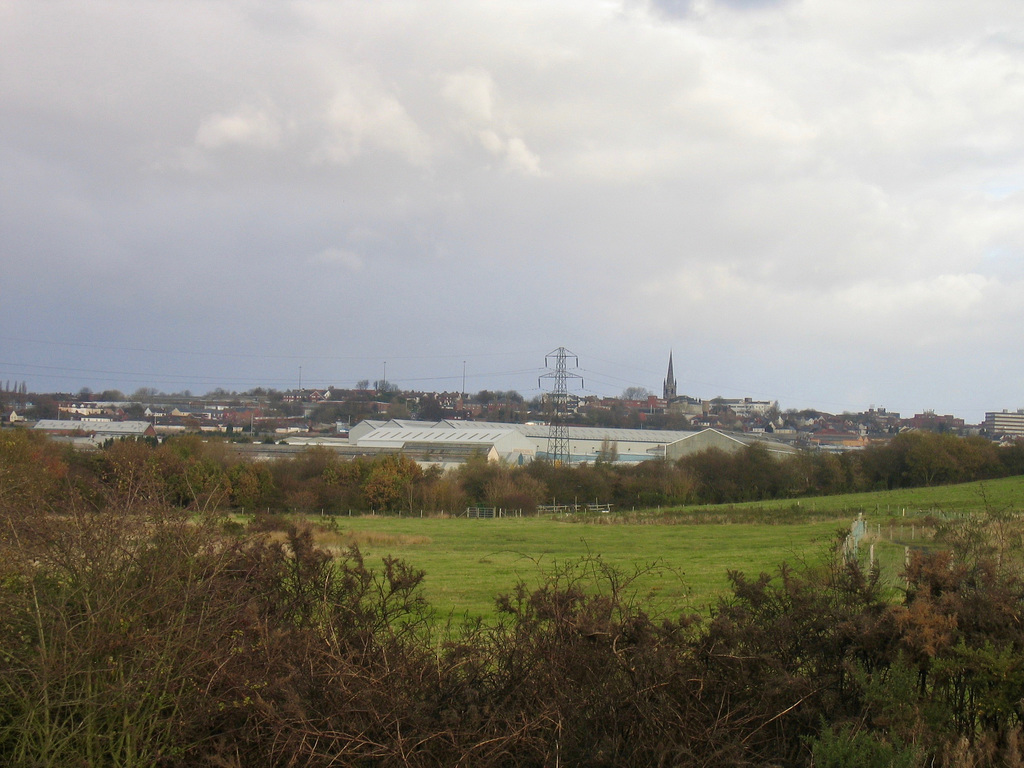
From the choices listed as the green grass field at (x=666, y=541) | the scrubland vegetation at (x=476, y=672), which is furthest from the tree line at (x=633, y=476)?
the scrubland vegetation at (x=476, y=672)

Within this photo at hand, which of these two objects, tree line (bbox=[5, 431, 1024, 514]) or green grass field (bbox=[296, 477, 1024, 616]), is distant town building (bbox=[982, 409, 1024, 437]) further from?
green grass field (bbox=[296, 477, 1024, 616])

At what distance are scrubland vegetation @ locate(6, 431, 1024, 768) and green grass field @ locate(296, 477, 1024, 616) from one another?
3681mm

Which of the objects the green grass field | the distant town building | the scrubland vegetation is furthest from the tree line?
the distant town building

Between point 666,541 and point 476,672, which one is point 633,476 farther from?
point 476,672

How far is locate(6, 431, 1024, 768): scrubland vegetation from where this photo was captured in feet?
17.0

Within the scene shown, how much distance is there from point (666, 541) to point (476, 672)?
30.7 metres

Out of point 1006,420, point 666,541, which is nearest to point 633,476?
point 666,541

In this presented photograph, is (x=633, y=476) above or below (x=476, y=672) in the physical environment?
below

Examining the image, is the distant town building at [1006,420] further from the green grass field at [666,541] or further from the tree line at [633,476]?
the green grass field at [666,541]

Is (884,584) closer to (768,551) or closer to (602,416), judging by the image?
(768,551)

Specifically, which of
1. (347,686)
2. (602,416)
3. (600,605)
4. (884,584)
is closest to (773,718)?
(600,605)

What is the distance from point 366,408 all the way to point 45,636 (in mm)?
150762

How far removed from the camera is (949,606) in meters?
5.63

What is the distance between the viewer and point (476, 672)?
5902 millimetres
